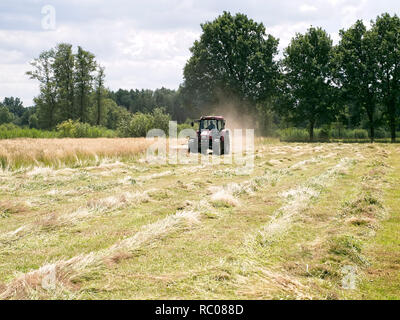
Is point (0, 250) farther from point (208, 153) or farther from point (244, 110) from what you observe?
point (244, 110)

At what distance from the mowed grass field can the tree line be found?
24061 millimetres

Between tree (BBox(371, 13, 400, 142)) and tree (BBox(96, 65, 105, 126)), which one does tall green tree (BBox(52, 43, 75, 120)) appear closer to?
tree (BBox(96, 65, 105, 126))


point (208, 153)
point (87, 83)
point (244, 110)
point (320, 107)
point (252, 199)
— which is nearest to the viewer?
point (252, 199)

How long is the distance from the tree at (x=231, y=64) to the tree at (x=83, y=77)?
53.9 feet

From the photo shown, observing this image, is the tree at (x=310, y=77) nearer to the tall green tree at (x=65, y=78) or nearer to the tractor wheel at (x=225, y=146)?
the tractor wheel at (x=225, y=146)

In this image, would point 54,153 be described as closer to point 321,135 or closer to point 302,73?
point 302,73

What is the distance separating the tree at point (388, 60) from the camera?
114 feet

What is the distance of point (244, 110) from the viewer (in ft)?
143

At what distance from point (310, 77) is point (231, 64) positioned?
1078 cm

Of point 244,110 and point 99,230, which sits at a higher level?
point 244,110

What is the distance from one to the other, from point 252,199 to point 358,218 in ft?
7.76

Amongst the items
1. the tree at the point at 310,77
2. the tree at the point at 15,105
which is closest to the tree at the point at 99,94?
the tree at the point at 310,77
